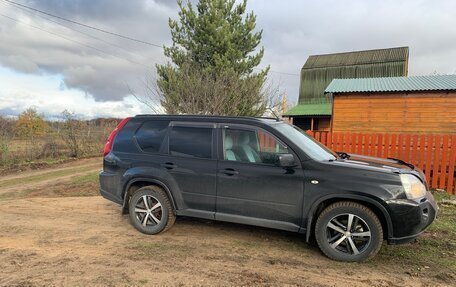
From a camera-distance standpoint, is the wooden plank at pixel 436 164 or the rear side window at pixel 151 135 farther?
the wooden plank at pixel 436 164

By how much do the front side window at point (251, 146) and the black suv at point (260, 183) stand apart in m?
0.01

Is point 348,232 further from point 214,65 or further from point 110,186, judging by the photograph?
point 214,65

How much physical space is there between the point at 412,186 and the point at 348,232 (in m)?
0.91

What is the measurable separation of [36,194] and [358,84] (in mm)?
12168

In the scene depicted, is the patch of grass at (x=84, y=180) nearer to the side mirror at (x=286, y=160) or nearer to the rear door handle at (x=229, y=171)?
the rear door handle at (x=229, y=171)

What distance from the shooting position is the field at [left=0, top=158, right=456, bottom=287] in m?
3.68

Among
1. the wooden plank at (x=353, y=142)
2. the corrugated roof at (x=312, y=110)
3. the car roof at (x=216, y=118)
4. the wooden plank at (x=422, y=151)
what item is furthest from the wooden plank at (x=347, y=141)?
the corrugated roof at (x=312, y=110)

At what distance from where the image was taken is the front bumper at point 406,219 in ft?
13.0

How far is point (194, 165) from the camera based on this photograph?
491 centimetres

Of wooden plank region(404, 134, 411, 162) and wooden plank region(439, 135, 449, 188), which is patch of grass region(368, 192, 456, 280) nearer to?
wooden plank region(439, 135, 449, 188)

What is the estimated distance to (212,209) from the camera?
4820 millimetres

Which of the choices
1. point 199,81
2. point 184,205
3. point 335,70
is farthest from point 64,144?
point 335,70

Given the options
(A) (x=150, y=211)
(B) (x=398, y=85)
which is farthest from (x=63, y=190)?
(B) (x=398, y=85)

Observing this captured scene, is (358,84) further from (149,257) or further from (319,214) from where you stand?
(149,257)
